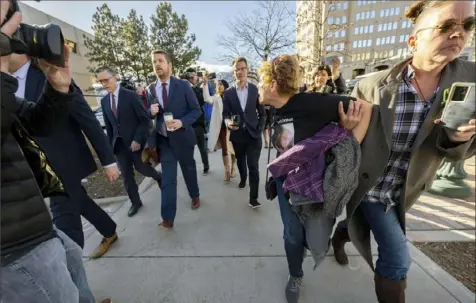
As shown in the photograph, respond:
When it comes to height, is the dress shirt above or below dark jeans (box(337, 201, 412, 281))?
above

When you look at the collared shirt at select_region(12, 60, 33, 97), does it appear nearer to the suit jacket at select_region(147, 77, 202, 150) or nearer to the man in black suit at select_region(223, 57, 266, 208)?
the suit jacket at select_region(147, 77, 202, 150)

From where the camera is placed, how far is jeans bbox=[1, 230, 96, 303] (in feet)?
3.10

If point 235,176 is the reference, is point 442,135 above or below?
above

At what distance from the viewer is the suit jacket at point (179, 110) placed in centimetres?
296

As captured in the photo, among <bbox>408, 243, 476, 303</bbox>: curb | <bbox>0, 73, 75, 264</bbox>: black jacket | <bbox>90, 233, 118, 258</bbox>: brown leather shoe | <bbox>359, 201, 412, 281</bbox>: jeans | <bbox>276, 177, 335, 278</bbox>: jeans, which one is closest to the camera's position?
<bbox>0, 73, 75, 264</bbox>: black jacket

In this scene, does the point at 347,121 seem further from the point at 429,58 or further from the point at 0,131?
the point at 0,131

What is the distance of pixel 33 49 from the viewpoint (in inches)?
40.3

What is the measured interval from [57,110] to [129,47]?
2311cm

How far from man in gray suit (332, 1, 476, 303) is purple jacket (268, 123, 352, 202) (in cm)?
23

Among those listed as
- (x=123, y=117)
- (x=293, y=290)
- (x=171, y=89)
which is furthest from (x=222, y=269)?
(x=123, y=117)

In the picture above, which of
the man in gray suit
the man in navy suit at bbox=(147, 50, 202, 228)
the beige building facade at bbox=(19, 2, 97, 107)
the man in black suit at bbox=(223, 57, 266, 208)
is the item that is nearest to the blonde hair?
the man in gray suit

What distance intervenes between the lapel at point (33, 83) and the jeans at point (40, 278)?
1309mm

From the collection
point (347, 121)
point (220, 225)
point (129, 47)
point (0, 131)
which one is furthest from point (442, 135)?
point (129, 47)

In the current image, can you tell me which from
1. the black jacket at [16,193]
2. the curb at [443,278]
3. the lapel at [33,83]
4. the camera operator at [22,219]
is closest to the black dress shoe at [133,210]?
the lapel at [33,83]
